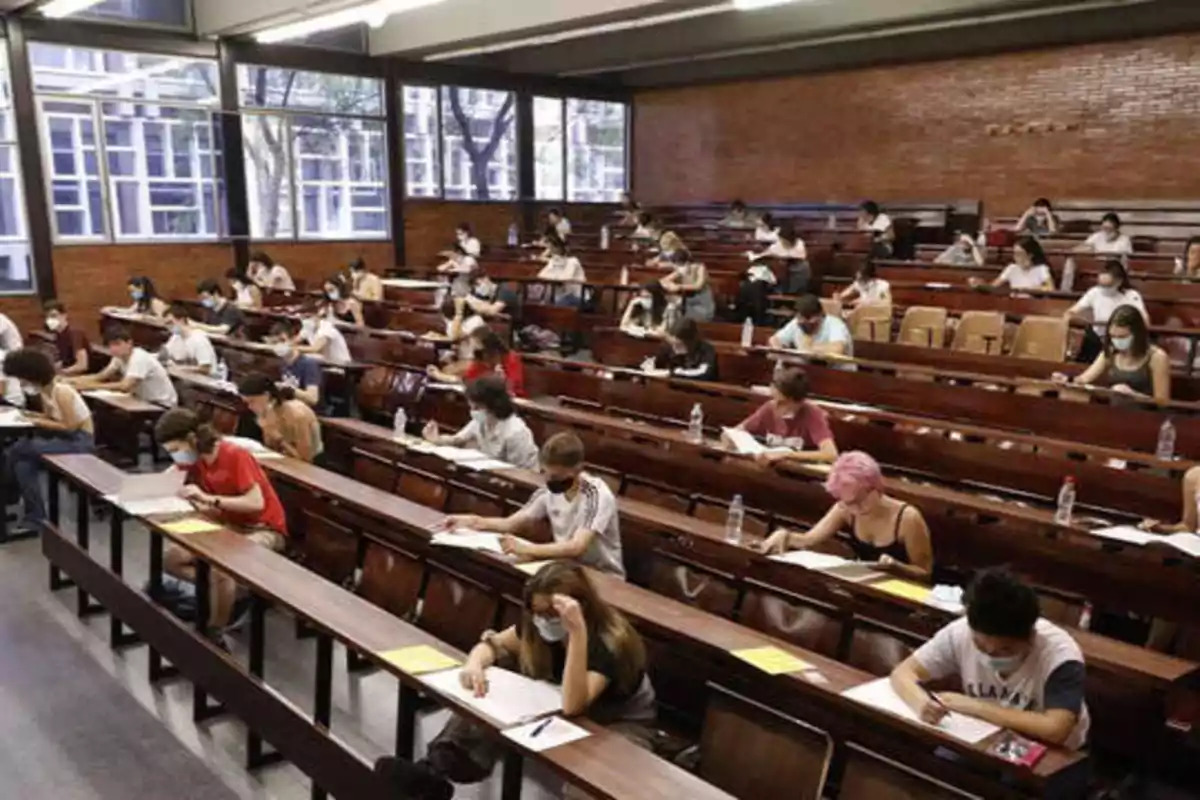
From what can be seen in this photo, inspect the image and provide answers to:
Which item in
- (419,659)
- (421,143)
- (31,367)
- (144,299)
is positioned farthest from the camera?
(421,143)

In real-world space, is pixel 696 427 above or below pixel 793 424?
below

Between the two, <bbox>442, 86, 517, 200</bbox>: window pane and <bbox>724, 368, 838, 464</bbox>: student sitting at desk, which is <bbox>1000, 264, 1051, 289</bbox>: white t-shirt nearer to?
<bbox>724, 368, 838, 464</bbox>: student sitting at desk

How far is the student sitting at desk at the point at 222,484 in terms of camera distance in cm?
491

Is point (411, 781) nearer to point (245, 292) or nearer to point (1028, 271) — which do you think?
A: point (1028, 271)

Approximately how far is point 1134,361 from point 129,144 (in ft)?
38.3

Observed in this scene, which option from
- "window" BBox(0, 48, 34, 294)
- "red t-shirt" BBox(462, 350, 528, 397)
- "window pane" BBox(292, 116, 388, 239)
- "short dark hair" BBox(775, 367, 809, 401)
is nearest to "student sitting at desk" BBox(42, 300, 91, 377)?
"window" BBox(0, 48, 34, 294)

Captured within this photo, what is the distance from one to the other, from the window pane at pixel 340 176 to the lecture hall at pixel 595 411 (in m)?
0.05

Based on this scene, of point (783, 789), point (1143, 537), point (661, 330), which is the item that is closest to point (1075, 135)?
point (661, 330)

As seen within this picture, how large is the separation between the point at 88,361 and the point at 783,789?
364 inches

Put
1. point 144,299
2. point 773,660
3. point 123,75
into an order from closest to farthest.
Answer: point 773,660 < point 144,299 < point 123,75

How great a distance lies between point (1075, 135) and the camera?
43.1 feet

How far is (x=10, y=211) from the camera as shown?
472 inches

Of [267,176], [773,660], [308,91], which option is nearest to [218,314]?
[267,176]

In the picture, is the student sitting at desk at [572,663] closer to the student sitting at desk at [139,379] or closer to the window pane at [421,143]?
the student sitting at desk at [139,379]
